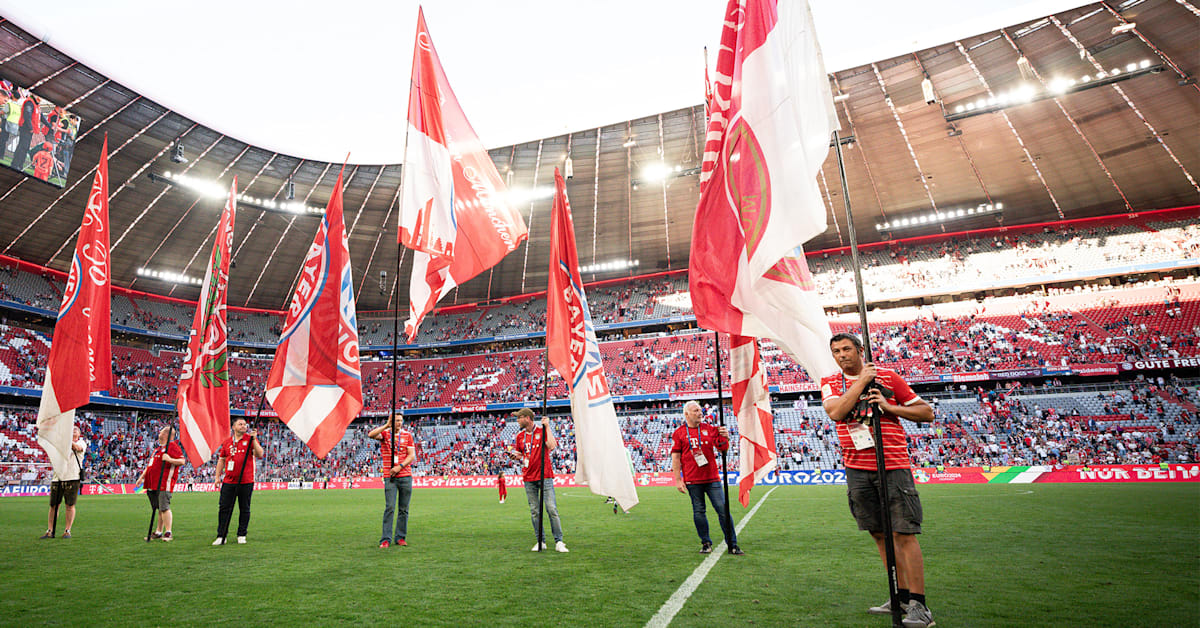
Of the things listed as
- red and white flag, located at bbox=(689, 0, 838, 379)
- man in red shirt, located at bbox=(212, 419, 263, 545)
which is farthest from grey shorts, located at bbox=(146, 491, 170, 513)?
red and white flag, located at bbox=(689, 0, 838, 379)

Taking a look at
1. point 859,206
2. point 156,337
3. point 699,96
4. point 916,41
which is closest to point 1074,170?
point 859,206

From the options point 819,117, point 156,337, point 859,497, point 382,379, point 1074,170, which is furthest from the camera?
point 382,379

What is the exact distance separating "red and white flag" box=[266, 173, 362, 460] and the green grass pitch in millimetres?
1691

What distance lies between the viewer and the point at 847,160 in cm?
3105

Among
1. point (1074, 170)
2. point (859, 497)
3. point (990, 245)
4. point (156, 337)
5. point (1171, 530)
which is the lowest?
point (1171, 530)

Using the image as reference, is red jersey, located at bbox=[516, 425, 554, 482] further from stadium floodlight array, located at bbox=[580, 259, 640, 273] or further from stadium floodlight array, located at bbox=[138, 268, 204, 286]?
stadium floodlight array, located at bbox=[138, 268, 204, 286]

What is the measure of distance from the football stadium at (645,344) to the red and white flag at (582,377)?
2.2 inches

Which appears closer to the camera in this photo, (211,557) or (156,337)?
(211,557)

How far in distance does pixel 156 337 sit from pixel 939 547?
48936mm

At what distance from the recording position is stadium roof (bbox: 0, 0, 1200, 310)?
23203mm

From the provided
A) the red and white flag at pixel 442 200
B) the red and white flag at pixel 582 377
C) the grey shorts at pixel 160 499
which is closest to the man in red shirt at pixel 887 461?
the red and white flag at pixel 582 377

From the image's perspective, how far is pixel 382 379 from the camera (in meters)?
46.0

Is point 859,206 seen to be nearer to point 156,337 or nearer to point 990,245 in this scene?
point 990,245

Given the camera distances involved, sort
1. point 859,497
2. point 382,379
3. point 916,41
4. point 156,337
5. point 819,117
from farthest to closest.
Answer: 1. point 382,379
2. point 156,337
3. point 916,41
4. point 859,497
5. point 819,117
